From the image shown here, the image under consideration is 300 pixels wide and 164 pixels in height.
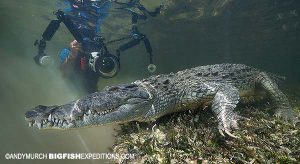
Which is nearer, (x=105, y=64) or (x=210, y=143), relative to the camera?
(x=210, y=143)

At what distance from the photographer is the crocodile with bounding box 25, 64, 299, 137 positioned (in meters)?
3.38

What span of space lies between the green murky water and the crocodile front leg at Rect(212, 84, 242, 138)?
4931 millimetres

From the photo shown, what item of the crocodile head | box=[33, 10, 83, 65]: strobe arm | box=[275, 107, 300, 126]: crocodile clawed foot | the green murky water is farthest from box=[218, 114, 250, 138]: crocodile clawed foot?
box=[33, 10, 83, 65]: strobe arm

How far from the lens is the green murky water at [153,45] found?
1382 centimetres

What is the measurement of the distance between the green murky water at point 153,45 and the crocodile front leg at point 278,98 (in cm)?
480

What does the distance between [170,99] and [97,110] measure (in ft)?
3.92

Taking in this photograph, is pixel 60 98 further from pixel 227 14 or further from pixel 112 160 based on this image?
pixel 112 160

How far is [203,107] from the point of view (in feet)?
14.3

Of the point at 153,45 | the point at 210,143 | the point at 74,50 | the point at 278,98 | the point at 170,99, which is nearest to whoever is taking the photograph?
the point at 210,143

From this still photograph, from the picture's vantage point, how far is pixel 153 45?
28.9 meters

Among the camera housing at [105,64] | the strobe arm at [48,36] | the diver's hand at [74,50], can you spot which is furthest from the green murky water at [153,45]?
the strobe arm at [48,36]

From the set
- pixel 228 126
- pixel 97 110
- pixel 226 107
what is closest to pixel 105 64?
pixel 97 110

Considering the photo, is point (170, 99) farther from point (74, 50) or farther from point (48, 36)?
point (74, 50)

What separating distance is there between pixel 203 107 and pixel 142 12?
581 inches
